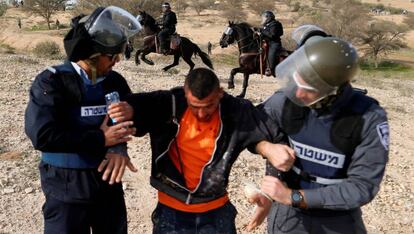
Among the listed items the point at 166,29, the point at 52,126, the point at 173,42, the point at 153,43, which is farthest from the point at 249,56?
the point at 52,126

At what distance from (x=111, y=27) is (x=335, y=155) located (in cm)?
129

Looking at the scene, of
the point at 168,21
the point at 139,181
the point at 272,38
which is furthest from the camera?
the point at 168,21

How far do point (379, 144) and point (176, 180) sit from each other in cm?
106

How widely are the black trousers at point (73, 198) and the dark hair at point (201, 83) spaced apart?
2.40 feet

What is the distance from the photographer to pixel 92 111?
2568mm

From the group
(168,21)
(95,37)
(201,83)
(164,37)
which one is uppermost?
(95,37)

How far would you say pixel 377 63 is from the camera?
1009 inches

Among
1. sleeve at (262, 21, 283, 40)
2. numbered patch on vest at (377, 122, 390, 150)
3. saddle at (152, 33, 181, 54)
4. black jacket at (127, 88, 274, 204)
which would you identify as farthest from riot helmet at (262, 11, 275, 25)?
numbered patch on vest at (377, 122, 390, 150)

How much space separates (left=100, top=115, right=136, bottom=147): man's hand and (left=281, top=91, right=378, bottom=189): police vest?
77cm

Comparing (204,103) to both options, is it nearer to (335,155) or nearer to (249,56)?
(335,155)

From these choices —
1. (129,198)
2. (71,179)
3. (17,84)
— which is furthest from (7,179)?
(17,84)

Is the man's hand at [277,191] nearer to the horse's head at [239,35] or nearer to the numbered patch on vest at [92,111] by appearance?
the numbered patch on vest at [92,111]

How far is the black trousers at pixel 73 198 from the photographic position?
261 centimetres

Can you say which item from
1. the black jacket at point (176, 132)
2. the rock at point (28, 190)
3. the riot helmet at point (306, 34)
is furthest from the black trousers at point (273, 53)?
the black jacket at point (176, 132)
